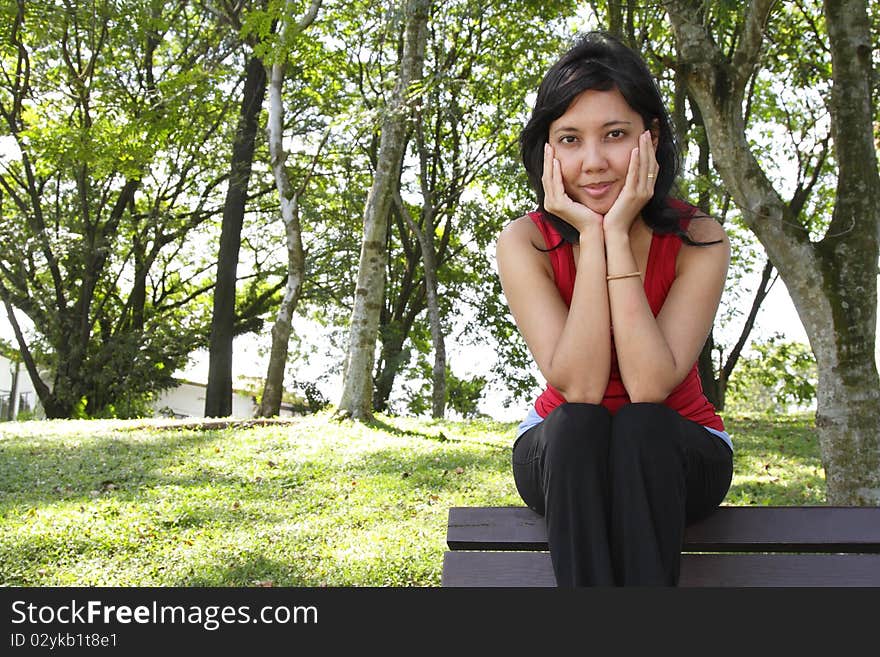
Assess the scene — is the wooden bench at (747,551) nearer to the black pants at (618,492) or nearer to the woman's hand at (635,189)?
the black pants at (618,492)

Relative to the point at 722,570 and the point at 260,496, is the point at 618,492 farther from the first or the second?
the point at 260,496

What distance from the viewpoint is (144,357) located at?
64.1 feet

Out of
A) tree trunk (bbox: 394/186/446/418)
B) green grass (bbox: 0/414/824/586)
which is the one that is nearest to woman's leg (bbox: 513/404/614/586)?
green grass (bbox: 0/414/824/586)

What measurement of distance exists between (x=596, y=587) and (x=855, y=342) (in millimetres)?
3777

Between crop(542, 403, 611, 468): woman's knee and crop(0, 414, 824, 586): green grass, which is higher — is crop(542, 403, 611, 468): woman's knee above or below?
above

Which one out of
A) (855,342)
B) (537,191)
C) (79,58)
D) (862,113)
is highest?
(79,58)

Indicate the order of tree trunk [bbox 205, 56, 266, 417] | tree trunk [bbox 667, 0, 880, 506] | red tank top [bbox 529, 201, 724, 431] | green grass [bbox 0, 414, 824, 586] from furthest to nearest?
tree trunk [bbox 205, 56, 266, 417]
tree trunk [bbox 667, 0, 880, 506]
green grass [bbox 0, 414, 824, 586]
red tank top [bbox 529, 201, 724, 431]

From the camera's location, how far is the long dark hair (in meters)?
2.99

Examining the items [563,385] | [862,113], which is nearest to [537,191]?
[563,385]

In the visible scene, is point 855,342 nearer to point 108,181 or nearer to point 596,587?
point 596,587

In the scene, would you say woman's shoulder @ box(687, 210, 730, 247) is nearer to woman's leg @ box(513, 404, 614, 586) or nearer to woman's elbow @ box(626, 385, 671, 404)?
woman's elbow @ box(626, 385, 671, 404)

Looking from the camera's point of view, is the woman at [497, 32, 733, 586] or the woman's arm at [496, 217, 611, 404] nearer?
the woman at [497, 32, 733, 586]

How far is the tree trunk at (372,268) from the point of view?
1138 centimetres

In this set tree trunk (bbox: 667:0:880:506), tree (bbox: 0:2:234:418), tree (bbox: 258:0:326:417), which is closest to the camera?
tree trunk (bbox: 667:0:880:506)
